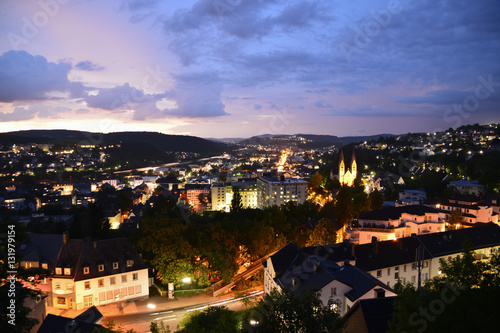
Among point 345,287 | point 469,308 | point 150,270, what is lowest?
point 150,270

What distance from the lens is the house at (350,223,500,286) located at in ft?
74.6

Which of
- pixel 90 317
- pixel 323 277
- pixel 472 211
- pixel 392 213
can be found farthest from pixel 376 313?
pixel 472 211

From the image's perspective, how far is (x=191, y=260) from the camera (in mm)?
24344

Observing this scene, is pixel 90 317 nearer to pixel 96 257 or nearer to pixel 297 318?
pixel 96 257

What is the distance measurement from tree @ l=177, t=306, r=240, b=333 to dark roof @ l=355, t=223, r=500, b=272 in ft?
38.5

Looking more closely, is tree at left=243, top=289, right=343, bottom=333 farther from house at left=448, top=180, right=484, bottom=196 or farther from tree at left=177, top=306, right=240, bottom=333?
house at left=448, top=180, right=484, bottom=196

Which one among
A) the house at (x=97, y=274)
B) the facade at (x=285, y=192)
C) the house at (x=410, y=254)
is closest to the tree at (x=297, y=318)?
the house at (x=410, y=254)

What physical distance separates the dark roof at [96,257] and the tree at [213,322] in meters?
8.45

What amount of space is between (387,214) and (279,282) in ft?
60.1

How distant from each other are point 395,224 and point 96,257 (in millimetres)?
27079

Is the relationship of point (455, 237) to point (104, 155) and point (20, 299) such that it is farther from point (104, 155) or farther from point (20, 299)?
point (104, 155)

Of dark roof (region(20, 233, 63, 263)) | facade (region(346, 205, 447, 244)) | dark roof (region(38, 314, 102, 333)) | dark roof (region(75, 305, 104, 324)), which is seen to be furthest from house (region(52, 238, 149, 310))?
facade (region(346, 205, 447, 244))

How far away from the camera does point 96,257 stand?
21.6 metres

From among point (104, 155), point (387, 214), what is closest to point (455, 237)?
point (387, 214)
